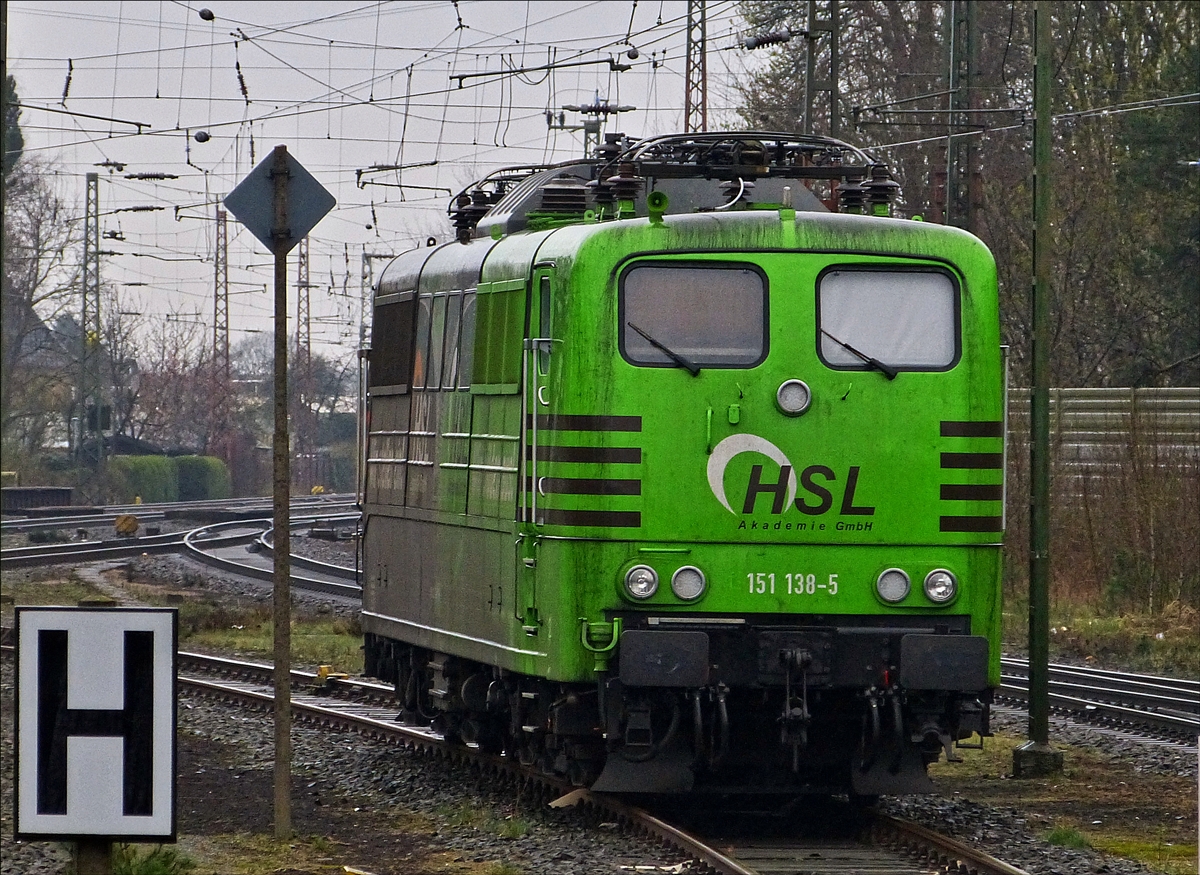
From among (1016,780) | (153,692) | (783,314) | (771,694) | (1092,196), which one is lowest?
(1016,780)

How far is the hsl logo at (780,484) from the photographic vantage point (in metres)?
9.56

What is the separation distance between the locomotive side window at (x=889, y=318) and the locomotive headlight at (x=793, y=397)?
0.22m

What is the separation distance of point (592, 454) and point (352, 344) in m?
65.2

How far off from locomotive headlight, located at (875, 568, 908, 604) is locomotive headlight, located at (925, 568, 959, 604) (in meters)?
0.11

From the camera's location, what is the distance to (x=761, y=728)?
394 inches

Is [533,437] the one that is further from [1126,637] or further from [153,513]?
[153,513]

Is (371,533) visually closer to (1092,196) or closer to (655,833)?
(655,833)

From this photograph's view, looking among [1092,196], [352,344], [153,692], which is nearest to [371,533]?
[153,692]

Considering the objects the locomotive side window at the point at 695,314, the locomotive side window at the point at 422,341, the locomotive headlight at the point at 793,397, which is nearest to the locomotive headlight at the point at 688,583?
the locomotive headlight at the point at 793,397

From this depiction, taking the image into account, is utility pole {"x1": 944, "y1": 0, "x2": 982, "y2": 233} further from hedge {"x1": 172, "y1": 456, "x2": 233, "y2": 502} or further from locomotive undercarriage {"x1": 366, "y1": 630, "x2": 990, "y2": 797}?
hedge {"x1": 172, "y1": 456, "x2": 233, "y2": 502}

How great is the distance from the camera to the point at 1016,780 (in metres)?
12.0

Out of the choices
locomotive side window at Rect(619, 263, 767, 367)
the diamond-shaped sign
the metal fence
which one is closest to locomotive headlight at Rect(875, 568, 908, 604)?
locomotive side window at Rect(619, 263, 767, 367)

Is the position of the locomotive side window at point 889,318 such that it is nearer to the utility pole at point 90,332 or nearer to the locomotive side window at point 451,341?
the locomotive side window at point 451,341

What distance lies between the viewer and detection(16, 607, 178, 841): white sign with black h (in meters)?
4.30
